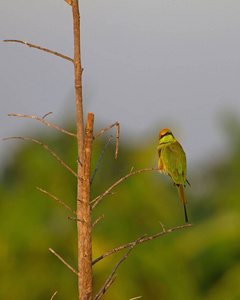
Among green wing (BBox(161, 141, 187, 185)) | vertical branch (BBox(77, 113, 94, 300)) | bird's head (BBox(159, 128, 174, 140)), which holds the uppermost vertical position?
bird's head (BBox(159, 128, 174, 140))

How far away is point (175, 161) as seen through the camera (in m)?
4.32

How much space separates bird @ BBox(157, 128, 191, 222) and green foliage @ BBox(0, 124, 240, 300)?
421 inches

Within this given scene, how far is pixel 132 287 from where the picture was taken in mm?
15211

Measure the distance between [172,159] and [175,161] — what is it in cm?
4

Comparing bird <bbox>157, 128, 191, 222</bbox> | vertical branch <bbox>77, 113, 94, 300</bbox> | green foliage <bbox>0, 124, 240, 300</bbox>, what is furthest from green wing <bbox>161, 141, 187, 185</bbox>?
green foliage <bbox>0, 124, 240, 300</bbox>

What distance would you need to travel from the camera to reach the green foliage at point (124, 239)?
50.8ft

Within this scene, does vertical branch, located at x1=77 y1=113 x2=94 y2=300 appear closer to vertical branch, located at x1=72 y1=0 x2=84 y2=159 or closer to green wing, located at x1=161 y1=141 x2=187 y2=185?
vertical branch, located at x1=72 y1=0 x2=84 y2=159

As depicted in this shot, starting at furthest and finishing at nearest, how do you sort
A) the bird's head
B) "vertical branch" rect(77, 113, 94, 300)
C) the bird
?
the bird's head < the bird < "vertical branch" rect(77, 113, 94, 300)

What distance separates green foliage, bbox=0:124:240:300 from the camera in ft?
50.8

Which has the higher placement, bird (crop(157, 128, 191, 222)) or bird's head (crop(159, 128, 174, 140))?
bird's head (crop(159, 128, 174, 140))

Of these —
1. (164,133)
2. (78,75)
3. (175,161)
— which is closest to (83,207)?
(78,75)

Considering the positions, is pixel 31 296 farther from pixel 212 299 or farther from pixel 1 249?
pixel 212 299

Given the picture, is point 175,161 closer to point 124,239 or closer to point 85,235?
point 85,235

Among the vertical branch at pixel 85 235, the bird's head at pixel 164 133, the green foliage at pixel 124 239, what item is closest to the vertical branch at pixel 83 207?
the vertical branch at pixel 85 235
